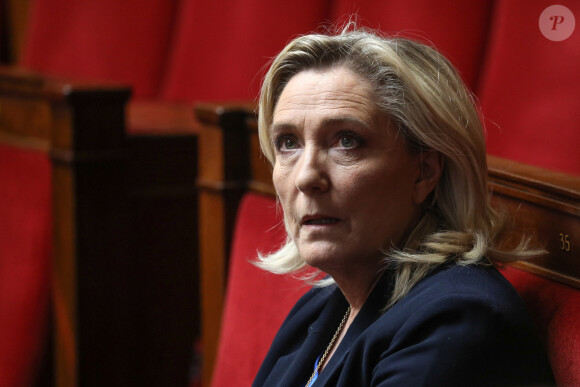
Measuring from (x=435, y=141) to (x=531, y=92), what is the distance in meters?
0.39

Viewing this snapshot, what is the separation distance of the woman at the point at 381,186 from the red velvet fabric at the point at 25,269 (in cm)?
60

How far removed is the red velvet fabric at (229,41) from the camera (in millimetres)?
1252

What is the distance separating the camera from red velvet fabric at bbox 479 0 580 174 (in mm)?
890

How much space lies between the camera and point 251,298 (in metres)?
0.84

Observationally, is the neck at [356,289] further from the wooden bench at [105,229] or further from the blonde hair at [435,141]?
the wooden bench at [105,229]

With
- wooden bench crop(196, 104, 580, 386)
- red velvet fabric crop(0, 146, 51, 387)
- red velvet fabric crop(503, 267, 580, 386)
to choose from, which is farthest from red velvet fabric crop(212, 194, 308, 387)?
red velvet fabric crop(0, 146, 51, 387)

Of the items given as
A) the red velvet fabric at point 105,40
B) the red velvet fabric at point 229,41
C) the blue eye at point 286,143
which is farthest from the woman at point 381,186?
the red velvet fabric at point 105,40

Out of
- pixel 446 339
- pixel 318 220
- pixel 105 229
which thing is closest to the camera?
pixel 446 339

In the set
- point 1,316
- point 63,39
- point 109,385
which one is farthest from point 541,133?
point 63,39

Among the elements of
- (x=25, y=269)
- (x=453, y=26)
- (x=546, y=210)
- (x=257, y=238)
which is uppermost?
(x=453, y=26)

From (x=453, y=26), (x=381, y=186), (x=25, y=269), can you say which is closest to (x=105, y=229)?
(x=25, y=269)

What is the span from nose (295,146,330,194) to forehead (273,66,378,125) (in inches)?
1.1

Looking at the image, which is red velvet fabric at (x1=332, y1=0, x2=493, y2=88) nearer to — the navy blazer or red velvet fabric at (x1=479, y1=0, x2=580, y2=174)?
red velvet fabric at (x1=479, y1=0, x2=580, y2=174)

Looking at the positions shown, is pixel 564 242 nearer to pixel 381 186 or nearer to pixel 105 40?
pixel 381 186
